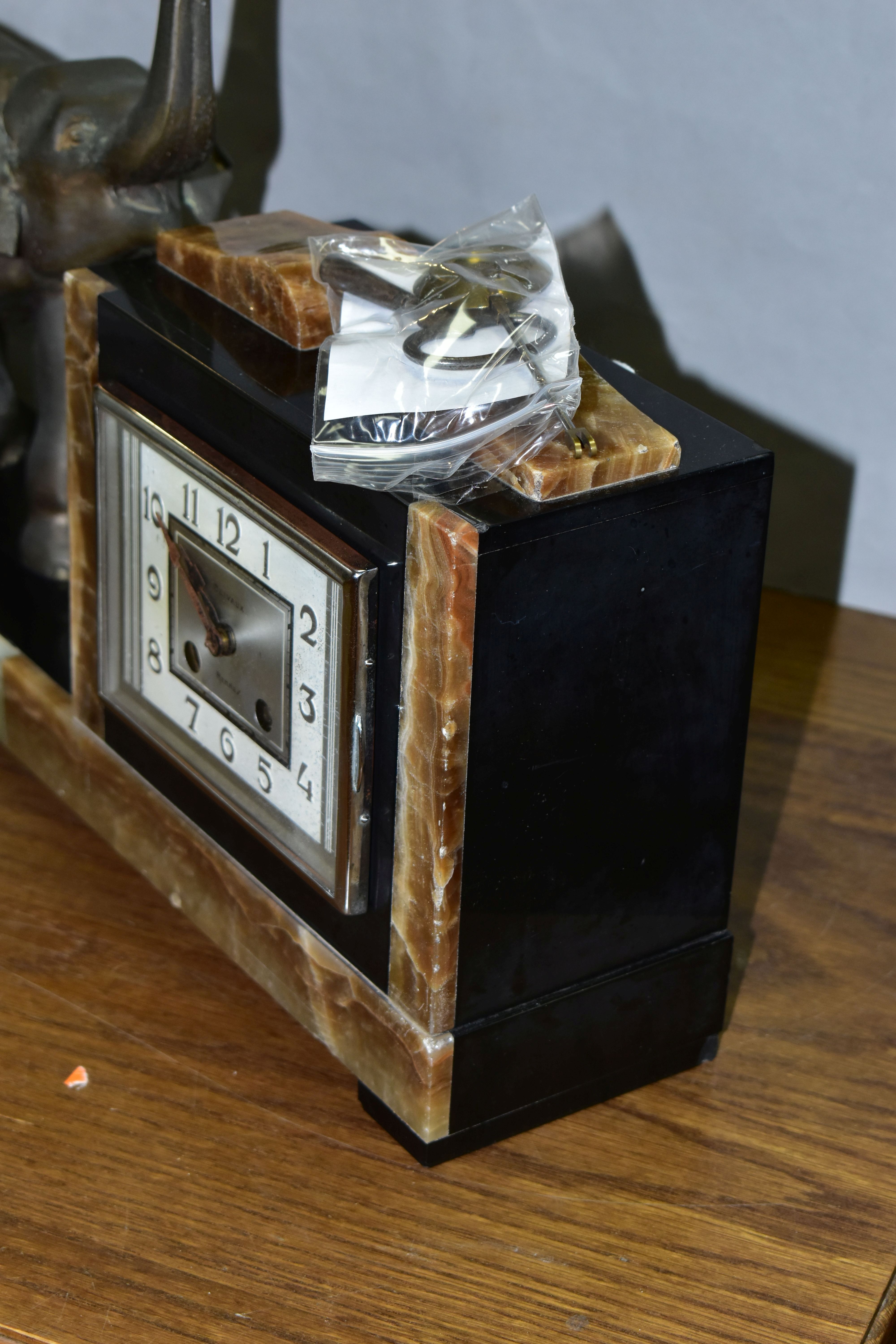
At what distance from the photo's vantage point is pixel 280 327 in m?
0.87

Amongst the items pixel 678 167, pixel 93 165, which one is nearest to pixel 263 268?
pixel 93 165

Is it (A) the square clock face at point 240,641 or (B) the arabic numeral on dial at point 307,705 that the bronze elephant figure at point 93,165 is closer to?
(A) the square clock face at point 240,641

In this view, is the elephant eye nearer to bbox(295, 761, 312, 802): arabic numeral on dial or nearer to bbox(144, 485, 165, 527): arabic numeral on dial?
bbox(144, 485, 165, 527): arabic numeral on dial

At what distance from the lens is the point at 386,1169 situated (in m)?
0.83

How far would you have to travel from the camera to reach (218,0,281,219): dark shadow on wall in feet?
4.62

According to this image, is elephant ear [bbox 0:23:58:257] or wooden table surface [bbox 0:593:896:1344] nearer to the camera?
wooden table surface [bbox 0:593:896:1344]

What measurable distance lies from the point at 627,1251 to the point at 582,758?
0.73ft

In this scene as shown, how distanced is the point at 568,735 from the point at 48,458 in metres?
0.55

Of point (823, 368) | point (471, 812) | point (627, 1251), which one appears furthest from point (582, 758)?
point (823, 368)

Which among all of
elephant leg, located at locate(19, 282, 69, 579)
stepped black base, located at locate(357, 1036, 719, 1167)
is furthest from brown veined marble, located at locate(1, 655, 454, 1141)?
elephant leg, located at locate(19, 282, 69, 579)

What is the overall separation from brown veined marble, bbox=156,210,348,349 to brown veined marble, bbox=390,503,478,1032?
0.59 feet

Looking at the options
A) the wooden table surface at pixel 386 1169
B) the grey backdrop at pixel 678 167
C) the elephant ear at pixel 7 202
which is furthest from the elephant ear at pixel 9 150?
the wooden table surface at pixel 386 1169

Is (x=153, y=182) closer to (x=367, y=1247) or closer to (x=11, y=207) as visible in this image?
(x=11, y=207)

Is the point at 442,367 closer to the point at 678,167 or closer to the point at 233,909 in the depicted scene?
the point at 233,909
